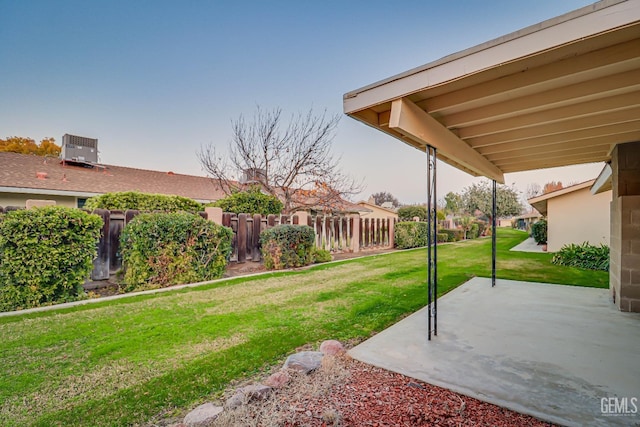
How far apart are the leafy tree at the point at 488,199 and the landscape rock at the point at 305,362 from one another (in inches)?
1506

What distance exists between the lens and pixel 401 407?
208 cm

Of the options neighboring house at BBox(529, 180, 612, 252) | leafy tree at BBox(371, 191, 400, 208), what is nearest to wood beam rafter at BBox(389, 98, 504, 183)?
neighboring house at BBox(529, 180, 612, 252)

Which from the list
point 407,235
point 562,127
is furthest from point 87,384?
point 407,235

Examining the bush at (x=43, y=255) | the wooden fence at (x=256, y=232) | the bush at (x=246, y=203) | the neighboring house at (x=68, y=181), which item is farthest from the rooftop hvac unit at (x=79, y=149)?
the bush at (x=43, y=255)

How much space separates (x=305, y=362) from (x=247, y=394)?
0.65 metres

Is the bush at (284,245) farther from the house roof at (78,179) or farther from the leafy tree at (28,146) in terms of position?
the leafy tree at (28,146)

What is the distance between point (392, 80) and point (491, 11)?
7011 mm

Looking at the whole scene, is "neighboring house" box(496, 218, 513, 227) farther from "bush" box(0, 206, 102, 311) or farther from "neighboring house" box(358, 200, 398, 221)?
"bush" box(0, 206, 102, 311)

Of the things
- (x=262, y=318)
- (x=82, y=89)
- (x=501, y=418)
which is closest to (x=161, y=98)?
(x=82, y=89)

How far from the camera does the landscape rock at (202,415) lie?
182 cm

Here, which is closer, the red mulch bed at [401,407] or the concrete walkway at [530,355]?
the red mulch bed at [401,407]

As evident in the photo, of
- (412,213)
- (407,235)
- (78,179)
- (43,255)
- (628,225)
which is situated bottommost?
(407,235)

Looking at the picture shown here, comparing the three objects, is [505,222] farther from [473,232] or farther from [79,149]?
[79,149]

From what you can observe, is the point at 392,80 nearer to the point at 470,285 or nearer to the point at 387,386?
the point at 387,386
